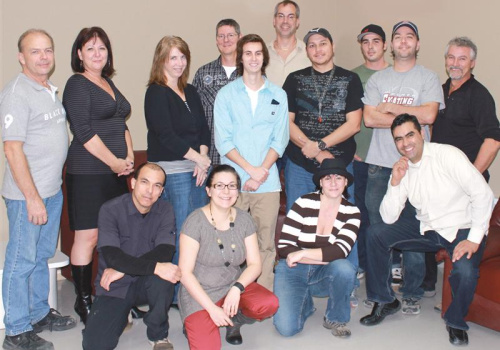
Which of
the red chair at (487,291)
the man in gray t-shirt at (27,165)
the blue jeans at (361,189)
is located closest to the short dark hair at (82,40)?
the man in gray t-shirt at (27,165)

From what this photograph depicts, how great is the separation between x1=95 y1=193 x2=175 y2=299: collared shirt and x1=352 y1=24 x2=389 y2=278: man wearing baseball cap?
1.50 meters

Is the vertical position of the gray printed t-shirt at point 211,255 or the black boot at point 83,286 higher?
the gray printed t-shirt at point 211,255

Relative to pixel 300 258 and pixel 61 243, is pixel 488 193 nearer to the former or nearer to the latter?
pixel 300 258

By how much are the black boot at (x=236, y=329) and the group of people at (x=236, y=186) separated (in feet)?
0.04

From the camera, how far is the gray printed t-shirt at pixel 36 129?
3018 mm

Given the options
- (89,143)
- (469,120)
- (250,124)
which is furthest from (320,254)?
(89,143)

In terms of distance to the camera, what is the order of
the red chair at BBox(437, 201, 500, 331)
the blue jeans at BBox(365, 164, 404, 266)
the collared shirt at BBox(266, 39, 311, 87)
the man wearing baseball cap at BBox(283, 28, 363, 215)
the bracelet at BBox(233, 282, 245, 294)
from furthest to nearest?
the collared shirt at BBox(266, 39, 311, 87) → the blue jeans at BBox(365, 164, 404, 266) → the man wearing baseball cap at BBox(283, 28, 363, 215) → the red chair at BBox(437, 201, 500, 331) → the bracelet at BBox(233, 282, 245, 294)

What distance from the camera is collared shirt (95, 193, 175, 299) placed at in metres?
3.16

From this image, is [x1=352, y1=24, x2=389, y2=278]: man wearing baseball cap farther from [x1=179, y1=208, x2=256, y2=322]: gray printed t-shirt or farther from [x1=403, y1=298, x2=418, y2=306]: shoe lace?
[x1=179, y1=208, x2=256, y2=322]: gray printed t-shirt

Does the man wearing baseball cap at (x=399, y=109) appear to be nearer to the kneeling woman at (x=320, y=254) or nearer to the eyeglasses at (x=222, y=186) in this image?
the kneeling woman at (x=320, y=254)

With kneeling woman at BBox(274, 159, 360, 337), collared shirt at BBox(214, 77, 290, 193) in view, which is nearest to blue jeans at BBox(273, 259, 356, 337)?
kneeling woman at BBox(274, 159, 360, 337)

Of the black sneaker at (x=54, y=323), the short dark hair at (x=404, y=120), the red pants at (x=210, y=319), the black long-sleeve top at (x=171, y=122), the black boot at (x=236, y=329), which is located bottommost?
the black sneaker at (x=54, y=323)

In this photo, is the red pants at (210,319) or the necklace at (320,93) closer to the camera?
the red pants at (210,319)

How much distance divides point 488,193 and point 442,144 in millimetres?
389
